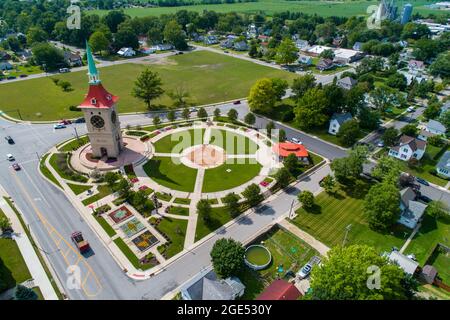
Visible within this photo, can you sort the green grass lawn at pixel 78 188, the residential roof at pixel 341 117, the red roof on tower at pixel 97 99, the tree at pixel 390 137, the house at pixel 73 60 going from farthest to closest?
the house at pixel 73 60 < the residential roof at pixel 341 117 < the tree at pixel 390 137 < the red roof on tower at pixel 97 99 < the green grass lawn at pixel 78 188

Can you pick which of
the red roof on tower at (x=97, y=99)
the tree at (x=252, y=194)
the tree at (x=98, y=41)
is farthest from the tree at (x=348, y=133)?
the tree at (x=98, y=41)

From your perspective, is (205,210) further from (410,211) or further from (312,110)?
(312,110)

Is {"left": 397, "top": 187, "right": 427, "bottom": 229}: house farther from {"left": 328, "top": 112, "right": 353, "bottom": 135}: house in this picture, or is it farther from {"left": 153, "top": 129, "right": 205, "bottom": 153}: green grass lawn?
{"left": 153, "top": 129, "right": 205, "bottom": 153}: green grass lawn

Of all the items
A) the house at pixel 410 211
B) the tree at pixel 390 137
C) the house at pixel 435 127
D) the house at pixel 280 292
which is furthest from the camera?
the house at pixel 435 127

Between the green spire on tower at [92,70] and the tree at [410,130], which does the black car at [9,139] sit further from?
the tree at [410,130]

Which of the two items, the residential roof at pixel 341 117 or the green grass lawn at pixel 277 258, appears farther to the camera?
the residential roof at pixel 341 117

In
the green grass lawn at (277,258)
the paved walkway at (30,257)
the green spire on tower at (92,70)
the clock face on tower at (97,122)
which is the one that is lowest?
the green grass lawn at (277,258)

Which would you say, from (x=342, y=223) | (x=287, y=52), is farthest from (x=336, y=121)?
(x=287, y=52)
